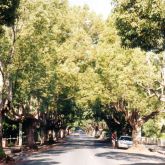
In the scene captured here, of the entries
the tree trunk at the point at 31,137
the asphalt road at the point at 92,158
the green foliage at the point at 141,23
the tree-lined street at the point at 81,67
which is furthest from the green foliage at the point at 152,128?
the green foliage at the point at 141,23

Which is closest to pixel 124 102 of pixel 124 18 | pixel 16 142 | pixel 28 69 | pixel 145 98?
pixel 145 98

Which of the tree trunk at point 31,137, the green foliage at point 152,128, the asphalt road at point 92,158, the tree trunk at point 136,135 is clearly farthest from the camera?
the green foliage at point 152,128

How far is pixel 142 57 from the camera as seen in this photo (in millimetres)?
39156

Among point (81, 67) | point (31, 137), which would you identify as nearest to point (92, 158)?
point (31, 137)

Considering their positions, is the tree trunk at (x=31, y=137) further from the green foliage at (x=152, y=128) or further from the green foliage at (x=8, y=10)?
the green foliage at (x=152, y=128)

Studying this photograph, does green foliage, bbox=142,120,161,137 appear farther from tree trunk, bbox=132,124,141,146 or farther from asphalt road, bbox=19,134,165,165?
asphalt road, bbox=19,134,165,165

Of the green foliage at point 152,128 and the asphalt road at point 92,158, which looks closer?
the asphalt road at point 92,158

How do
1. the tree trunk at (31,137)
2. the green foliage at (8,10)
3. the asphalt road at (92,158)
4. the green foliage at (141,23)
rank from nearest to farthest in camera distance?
the green foliage at (8,10)
the green foliage at (141,23)
the asphalt road at (92,158)
the tree trunk at (31,137)

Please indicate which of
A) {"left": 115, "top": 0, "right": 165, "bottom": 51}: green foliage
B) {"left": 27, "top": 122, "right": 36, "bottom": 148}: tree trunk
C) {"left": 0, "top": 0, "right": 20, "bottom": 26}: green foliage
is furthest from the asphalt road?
{"left": 0, "top": 0, "right": 20, "bottom": 26}: green foliage

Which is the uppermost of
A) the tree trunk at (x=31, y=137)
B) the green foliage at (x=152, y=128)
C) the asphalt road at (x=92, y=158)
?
the green foliage at (x=152, y=128)

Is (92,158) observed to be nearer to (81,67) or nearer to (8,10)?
(8,10)

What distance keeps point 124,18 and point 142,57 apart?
2099 cm

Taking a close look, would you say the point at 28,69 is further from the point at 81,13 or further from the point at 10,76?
the point at 81,13

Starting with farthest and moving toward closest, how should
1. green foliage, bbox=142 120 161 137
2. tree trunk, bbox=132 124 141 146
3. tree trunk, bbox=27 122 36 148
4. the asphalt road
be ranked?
green foliage, bbox=142 120 161 137
tree trunk, bbox=132 124 141 146
tree trunk, bbox=27 122 36 148
the asphalt road
